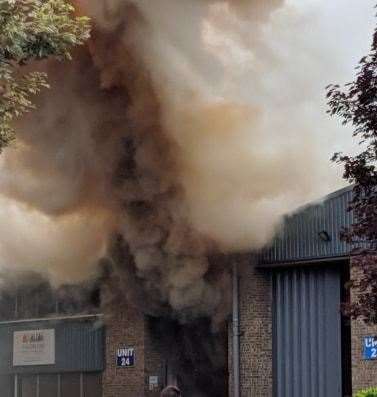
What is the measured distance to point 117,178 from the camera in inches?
992

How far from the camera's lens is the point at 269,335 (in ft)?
82.6

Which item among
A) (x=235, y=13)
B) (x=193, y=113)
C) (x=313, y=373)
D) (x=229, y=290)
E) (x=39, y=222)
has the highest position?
(x=235, y=13)

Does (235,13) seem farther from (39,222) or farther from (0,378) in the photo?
(0,378)

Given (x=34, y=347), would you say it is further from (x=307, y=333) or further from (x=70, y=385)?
(x=307, y=333)

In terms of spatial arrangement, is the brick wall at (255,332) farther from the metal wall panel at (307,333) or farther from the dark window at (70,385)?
the dark window at (70,385)

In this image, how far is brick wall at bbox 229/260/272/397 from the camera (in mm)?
25125

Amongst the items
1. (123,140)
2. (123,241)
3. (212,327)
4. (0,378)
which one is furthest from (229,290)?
(0,378)

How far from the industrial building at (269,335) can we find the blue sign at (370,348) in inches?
0.9

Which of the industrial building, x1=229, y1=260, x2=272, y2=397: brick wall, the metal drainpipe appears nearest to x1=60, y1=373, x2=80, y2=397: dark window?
the industrial building

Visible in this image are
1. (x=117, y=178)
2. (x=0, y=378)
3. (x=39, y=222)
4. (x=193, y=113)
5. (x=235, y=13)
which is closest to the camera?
(x=235, y=13)

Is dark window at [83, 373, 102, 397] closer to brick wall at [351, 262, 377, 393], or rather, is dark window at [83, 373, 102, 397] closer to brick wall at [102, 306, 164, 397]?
brick wall at [102, 306, 164, 397]

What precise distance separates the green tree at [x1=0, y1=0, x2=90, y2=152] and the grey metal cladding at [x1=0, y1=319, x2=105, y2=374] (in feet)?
55.4

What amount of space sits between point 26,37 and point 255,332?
14346mm

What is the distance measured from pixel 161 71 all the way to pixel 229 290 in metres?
6.19
